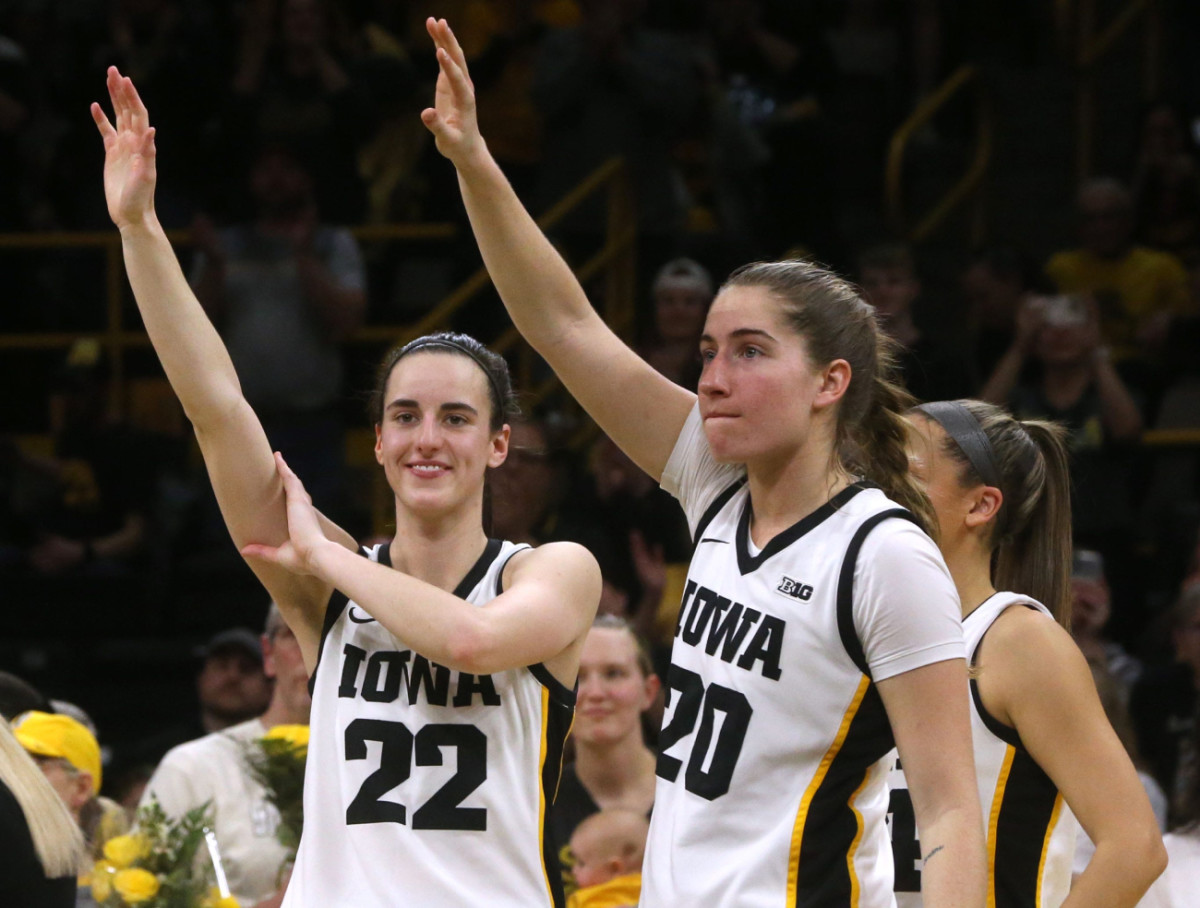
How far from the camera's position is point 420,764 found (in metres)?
2.73

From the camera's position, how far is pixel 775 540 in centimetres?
258

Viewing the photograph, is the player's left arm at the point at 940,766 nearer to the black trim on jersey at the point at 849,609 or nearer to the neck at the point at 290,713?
the black trim on jersey at the point at 849,609

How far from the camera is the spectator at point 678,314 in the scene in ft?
23.5

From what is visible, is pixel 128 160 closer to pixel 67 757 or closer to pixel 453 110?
pixel 453 110

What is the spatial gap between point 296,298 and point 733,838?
5.12 meters

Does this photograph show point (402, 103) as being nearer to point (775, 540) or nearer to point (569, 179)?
point (569, 179)

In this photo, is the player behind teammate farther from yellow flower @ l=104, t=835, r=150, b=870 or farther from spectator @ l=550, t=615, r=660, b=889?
spectator @ l=550, t=615, r=660, b=889

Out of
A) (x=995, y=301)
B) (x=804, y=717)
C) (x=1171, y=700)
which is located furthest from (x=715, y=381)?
(x=995, y=301)

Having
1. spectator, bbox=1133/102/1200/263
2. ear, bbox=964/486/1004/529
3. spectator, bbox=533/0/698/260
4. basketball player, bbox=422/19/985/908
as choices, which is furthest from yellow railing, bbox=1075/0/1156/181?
basketball player, bbox=422/19/985/908

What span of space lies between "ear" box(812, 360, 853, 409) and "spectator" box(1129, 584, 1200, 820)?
3435 millimetres

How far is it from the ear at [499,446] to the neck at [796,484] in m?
0.52

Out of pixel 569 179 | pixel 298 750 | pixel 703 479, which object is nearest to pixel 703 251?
pixel 569 179

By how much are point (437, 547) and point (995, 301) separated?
204 inches

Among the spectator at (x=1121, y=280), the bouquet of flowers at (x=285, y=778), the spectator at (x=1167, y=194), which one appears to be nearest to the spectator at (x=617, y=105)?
the spectator at (x=1121, y=280)
